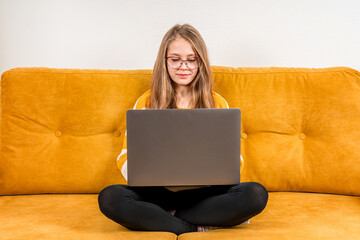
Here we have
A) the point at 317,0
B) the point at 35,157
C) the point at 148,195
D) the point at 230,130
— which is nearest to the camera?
the point at 230,130

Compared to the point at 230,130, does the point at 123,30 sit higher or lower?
higher

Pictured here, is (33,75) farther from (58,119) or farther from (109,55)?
(109,55)

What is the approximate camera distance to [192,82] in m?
1.50

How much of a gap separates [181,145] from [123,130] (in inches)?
21.4

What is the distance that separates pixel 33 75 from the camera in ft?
4.88

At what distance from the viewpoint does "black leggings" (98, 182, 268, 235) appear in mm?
1084

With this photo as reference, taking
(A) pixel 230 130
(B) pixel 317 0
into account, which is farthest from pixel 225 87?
(B) pixel 317 0

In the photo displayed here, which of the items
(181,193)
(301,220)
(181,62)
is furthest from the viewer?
(181,62)

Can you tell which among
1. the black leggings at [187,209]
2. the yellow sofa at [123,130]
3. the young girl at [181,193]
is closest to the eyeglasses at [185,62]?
the young girl at [181,193]

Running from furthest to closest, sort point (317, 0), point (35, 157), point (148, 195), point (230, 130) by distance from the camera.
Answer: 1. point (317, 0)
2. point (35, 157)
3. point (148, 195)
4. point (230, 130)

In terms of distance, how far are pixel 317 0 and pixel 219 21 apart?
0.53 m

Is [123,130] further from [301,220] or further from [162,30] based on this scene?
[301,220]

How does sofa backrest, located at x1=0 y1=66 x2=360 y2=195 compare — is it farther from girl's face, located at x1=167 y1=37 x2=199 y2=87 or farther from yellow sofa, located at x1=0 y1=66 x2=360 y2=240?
girl's face, located at x1=167 y1=37 x2=199 y2=87

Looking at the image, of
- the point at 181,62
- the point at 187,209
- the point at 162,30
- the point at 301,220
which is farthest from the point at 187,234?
the point at 162,30
